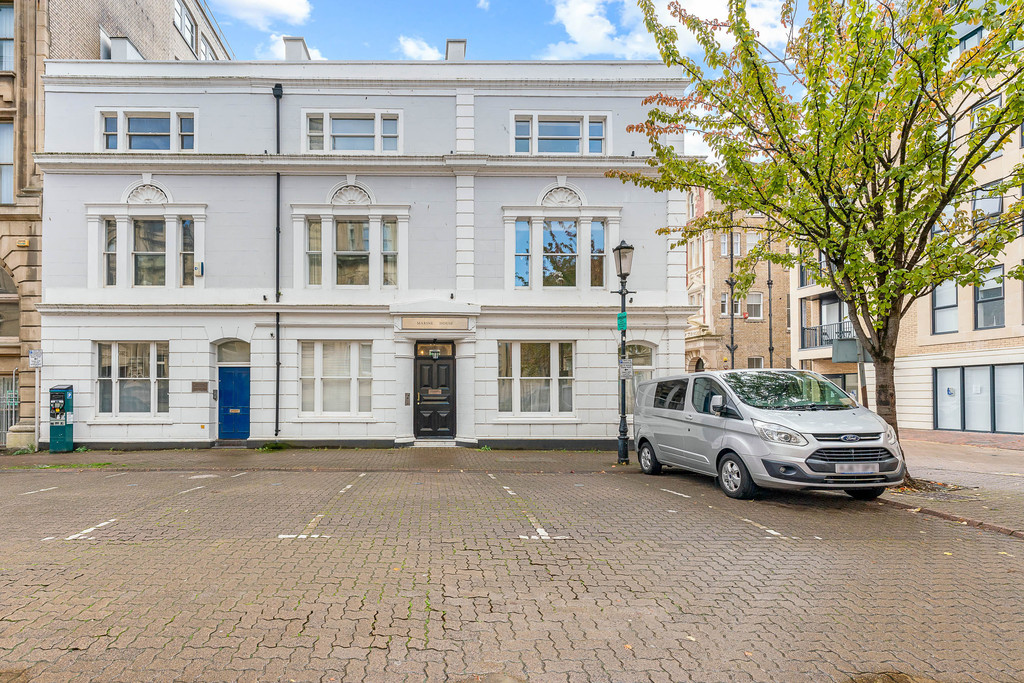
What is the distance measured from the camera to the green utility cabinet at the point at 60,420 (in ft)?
49.4

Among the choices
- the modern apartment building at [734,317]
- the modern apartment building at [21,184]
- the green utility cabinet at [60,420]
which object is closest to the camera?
the green utility cabinet at [60,420]

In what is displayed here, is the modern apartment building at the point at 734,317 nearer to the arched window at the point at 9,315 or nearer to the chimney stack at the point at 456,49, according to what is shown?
the chimney stack at the point at 456,49

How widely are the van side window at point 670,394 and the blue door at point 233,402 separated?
10.8m

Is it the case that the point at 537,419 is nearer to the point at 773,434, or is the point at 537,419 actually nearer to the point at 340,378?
the point at 340,378

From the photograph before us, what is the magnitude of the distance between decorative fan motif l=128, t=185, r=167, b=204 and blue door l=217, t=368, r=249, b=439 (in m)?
4.73

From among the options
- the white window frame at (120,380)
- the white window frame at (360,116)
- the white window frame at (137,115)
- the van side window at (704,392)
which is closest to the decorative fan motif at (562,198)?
the white window frame at (360,116)

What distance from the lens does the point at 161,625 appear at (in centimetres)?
432

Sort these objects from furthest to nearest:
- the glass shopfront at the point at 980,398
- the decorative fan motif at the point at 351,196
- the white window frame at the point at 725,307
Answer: the white window frame at the point at 725,307
the glass shopfront at the point at 980,398
the decorative fan motif at the point at 351,196

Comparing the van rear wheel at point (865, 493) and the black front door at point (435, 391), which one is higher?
the black front door at point (435, 391)

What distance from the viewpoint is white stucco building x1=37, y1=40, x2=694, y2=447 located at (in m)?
15.8

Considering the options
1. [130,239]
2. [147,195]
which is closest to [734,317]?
[147,195]

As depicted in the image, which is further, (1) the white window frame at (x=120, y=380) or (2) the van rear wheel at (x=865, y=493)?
(1) the white window frame at (x=120, y=380)

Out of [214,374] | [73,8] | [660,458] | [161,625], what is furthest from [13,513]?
[73,8]

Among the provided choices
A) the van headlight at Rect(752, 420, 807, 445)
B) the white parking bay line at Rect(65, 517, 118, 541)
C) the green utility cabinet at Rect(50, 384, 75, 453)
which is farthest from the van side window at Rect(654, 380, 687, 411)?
the green utility cabinet at Rect(50, 384, 75, 453)
